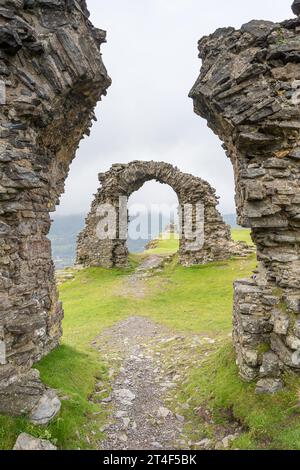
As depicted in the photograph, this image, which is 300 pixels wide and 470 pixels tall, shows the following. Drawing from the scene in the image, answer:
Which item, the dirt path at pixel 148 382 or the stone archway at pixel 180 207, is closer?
the dirt path at pixel 148 382

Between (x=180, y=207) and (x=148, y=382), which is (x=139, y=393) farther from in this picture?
(x=180, y=207)

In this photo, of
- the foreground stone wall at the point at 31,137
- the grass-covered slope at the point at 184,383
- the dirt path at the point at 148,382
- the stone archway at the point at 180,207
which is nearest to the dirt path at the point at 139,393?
the dirt path at the point at 148,382

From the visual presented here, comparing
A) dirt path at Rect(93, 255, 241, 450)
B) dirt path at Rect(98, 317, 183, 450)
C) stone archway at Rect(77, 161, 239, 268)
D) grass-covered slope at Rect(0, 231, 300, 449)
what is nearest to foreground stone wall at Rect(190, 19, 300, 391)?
grass-covered slope at Rect(0, 231, 300, 449)

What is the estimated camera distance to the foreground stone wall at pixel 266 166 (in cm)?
795

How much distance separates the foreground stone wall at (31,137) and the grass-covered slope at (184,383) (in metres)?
0.81

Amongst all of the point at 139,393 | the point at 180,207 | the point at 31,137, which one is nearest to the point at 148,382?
the point at 139,393

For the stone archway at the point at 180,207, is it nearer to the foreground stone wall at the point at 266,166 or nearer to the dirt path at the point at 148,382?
the dirt path at the point at 148,382

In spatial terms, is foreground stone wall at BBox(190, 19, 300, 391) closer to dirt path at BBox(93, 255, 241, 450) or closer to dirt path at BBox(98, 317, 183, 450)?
dirt path at BBox(93, 255, 241, 450)

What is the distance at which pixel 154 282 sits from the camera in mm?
23266

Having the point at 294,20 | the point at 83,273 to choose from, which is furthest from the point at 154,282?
the point at 294,20

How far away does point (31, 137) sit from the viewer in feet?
27.2

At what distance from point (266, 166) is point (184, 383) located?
636cm

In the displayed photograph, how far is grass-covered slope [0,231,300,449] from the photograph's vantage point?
252 inches

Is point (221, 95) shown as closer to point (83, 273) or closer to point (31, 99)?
point (31, 99)
